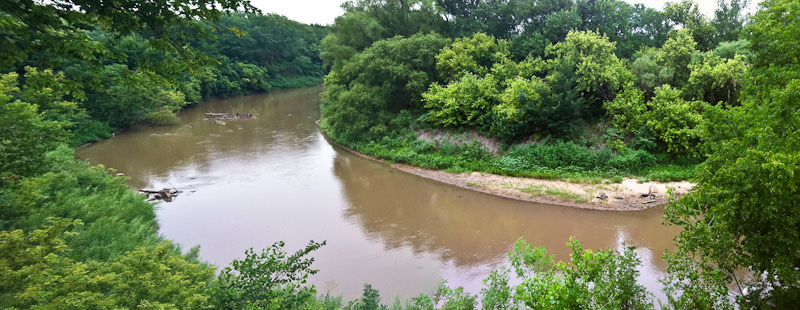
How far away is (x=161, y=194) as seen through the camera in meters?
16.2

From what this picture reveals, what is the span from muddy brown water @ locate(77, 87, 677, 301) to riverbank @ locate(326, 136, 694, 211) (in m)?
0.48

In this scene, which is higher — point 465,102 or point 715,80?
point 715,80

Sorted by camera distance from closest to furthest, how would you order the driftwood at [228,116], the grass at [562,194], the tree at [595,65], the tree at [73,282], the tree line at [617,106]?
the tree at [73,282]
the tree line at [617,106]
the grass at [562,194]
the tree at [595,65]
the driftwood at [228,116]

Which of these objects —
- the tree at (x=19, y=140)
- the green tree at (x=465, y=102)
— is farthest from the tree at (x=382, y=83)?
the tree at (x=19, y=140)

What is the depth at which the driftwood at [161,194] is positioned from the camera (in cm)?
1605

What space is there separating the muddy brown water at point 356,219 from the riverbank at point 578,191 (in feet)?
1.57

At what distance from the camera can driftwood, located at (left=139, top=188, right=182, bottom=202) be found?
16047mm

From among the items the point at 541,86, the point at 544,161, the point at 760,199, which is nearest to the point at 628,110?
the point at 541,86

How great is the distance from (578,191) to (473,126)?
7.17m

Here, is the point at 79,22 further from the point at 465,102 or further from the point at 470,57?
the point at 470,57

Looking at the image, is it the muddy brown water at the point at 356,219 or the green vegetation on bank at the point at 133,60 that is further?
the muddy brown water at the point at 356,219

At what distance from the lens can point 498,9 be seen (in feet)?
86.1

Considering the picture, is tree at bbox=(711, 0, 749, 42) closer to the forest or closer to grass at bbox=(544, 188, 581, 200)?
the forest

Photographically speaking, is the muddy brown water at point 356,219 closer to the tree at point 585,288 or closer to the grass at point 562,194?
the grass at point 562,194
